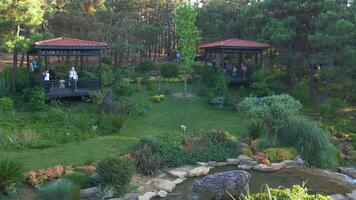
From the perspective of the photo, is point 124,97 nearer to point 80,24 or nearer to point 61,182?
point 61,182

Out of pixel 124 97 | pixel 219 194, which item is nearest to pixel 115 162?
pixel 219 194

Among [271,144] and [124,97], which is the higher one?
[124,97]

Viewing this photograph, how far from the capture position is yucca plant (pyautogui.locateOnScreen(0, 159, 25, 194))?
10.5 m

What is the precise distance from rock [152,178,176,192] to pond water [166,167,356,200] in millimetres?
153

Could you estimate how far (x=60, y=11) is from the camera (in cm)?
3092

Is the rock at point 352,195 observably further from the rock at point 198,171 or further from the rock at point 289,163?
the rock at point 198,171

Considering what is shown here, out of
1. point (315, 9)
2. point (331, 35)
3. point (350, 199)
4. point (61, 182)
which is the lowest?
point (350, 199)

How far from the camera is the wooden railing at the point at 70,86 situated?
20125 mm

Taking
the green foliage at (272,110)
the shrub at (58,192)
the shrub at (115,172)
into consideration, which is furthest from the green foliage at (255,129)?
the shrub at (58,192)

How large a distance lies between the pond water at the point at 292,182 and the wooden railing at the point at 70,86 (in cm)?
953

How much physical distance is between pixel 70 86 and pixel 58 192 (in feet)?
38.4

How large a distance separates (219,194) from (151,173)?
3045 mm

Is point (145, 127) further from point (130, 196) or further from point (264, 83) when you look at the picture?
point (264, 83)

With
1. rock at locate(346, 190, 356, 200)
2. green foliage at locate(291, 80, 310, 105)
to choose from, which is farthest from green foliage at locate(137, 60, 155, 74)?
rock at locate(346, 190, 356, 200)
